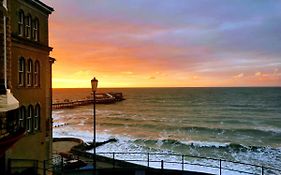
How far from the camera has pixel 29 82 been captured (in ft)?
59.5

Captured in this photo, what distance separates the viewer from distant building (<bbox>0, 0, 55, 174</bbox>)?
1534cm

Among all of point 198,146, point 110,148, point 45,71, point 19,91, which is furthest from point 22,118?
point 198,146

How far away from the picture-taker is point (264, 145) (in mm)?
43594

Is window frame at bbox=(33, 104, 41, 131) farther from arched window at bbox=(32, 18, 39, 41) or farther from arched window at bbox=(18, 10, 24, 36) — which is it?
arched window at bbox=(18, 10, 24, 36)

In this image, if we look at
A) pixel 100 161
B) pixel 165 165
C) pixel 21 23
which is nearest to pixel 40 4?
pixel 21 23

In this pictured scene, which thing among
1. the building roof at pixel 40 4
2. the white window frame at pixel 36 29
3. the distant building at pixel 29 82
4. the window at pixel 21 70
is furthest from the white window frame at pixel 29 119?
the building roof at pixel 40 4

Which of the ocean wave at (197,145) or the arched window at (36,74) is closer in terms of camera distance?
the arched window at (36,74)

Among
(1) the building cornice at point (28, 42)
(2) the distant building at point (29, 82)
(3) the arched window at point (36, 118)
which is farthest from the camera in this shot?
(3) the arched window at point (36, 118)

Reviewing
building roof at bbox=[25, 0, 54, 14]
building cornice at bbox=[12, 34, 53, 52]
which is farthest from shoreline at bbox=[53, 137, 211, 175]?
building roof at bbox=[25, 0, 54, 14]

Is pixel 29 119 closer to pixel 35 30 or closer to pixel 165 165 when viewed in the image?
pixel 35 30

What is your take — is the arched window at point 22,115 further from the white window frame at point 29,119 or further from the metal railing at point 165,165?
the metal railing at point 165,165

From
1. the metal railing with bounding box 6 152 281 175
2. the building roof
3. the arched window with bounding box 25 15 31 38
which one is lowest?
the metal railing with bounding box 6 152 281 175

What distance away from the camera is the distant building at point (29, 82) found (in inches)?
604

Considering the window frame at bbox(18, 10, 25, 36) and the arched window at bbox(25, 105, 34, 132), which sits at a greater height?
the window frame at bbox(18, 10, 25, 36)
